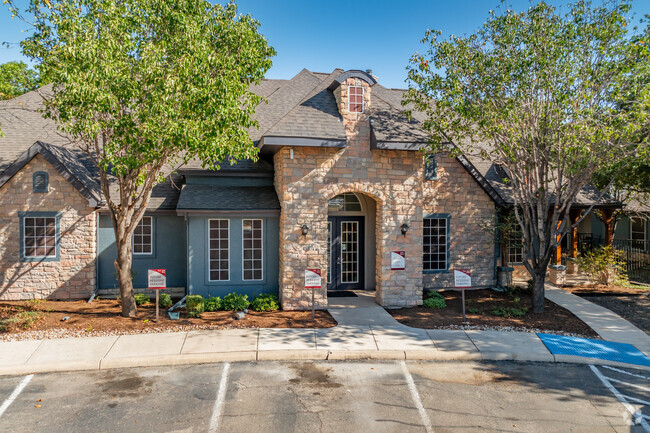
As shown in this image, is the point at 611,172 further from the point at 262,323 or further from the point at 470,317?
the point at 262,323

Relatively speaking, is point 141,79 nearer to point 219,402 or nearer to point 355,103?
point 355,103

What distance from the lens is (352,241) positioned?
14812mm

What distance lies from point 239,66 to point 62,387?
764cm

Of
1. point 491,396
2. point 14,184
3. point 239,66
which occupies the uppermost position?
point 239,66

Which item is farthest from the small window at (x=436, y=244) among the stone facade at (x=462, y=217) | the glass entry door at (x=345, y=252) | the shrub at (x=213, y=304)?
the shrub at (x=213, y=304)

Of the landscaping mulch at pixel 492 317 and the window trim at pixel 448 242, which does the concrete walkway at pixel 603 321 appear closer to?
the landscaping mulch at pixel 492 317

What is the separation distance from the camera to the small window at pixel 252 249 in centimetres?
1302

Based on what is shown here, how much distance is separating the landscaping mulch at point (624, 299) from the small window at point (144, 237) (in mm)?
13929

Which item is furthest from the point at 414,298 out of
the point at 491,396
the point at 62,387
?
the point at 62,387

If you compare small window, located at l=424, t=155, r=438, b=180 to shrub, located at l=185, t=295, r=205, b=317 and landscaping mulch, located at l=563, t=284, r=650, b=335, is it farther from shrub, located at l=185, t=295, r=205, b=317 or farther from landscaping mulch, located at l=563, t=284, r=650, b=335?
shrub, located at l=185, t=295, r=205, b=317

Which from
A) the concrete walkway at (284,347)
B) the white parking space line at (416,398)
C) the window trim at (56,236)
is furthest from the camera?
the window trim at (56,236)

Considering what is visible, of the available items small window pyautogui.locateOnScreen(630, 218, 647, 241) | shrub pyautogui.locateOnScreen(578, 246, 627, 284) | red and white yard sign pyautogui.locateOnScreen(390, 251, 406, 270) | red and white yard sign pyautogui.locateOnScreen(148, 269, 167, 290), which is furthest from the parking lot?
small window pyautogui.locateOnScreen(630, 218, 647, 241)

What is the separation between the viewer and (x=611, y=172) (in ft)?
47.5

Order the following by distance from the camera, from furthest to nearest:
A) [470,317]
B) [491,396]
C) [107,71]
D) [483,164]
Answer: [483,164], [470,317], [107,71], [491,396]
